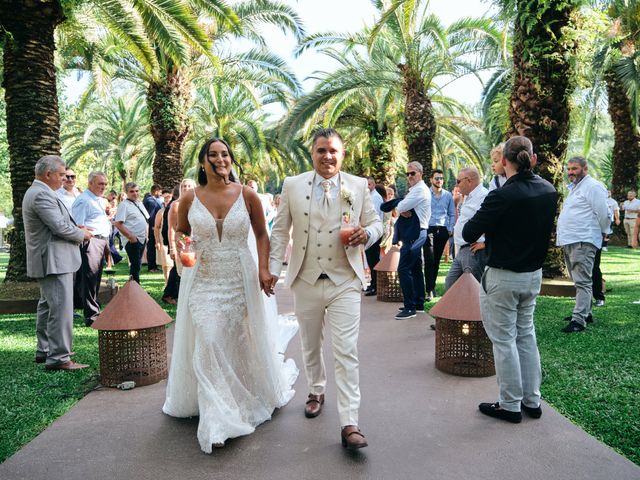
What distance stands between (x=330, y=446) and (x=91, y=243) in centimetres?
548

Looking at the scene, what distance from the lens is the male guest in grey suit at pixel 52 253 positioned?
5.50 m

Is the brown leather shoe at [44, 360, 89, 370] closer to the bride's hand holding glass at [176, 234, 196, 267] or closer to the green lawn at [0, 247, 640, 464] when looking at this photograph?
the green lawn at [0, 247, 640, 464]

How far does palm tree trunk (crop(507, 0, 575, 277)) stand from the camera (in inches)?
383

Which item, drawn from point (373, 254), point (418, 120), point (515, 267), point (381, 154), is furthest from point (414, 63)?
point (515, 267)

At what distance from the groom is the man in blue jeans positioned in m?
0.95

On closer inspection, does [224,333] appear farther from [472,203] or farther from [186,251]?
[472,203]

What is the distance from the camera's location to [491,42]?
58.7ft

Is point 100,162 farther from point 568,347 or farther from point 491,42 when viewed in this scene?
point 568,347

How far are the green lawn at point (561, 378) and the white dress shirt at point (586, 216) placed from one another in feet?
3.98

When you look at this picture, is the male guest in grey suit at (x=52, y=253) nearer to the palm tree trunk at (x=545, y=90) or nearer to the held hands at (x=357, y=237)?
the held hands at (x=357, y=237)

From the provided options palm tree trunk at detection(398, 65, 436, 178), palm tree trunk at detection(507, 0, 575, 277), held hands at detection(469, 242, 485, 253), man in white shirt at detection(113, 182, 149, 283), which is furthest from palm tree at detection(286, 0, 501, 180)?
held hands at detection(469, 242, 485, 253)

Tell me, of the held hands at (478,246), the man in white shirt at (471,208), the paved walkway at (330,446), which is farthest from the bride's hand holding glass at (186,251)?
the man in white shirt at (471,208)

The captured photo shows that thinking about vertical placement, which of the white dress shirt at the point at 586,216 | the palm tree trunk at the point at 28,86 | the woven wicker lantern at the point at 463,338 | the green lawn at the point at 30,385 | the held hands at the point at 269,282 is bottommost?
the green lawn at the point at 30,385

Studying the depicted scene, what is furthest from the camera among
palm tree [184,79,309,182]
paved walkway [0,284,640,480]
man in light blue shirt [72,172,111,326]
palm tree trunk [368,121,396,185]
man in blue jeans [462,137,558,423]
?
palm tree [184,79,309,182]
